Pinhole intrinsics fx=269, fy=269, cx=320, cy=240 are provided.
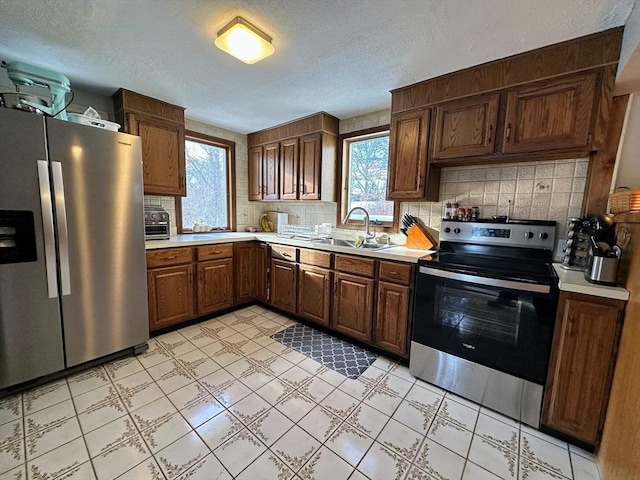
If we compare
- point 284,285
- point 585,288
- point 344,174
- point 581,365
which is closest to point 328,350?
point 284,285

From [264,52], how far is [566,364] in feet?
8.31

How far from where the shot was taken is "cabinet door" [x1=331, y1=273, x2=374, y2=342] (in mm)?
2347

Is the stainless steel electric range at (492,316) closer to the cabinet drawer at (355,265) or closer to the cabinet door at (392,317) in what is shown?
the cabinet door at (392,317)

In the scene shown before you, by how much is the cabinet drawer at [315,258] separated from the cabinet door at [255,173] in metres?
1.39

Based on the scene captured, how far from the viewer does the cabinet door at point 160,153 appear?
2.62 meters

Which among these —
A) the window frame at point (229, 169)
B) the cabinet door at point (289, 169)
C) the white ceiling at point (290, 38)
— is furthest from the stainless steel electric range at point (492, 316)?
the window frame at point (229, 169)

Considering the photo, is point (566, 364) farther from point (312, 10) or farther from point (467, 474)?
point (312, 10)

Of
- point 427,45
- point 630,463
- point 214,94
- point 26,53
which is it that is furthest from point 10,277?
point 630,463

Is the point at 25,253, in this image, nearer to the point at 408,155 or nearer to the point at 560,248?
the point at 408,155

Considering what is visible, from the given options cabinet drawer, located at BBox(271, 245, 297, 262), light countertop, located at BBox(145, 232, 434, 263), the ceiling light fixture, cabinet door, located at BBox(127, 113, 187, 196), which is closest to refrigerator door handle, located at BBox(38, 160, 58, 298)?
light countertop, located at BBox(145, 232, 434, 263)

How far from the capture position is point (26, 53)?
6.15 feet

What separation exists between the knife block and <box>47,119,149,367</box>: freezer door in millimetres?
2345

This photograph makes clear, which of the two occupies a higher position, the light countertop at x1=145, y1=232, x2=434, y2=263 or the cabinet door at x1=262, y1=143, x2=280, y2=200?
the cabinet door at x1=262, y1=143, x2=280, y2=200

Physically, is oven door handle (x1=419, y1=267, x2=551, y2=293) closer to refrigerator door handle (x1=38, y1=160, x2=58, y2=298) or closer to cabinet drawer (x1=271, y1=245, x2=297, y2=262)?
cabinet drawer (x1=271, y1=245, x2=297, y2=262)
